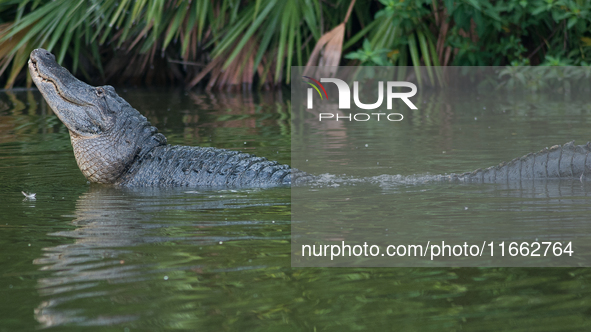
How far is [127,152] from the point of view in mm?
5637

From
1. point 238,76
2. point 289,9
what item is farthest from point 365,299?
point 238,76

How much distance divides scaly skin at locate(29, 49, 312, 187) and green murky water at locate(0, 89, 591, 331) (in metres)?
0.37

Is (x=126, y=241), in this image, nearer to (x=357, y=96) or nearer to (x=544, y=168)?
(x=544, y=168)

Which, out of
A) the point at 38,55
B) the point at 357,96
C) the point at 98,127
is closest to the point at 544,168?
the point at 98,127

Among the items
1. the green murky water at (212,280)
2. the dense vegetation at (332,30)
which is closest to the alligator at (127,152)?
the green murky water at (212,280)

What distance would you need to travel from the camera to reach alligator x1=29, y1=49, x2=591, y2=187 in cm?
543

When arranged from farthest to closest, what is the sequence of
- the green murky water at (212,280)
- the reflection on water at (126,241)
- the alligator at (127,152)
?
1. the alligator at (127,152)
2. the reflection on water at (126,241)
3. the green murky water at (212,280)

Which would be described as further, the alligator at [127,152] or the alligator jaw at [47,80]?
the alligator jaw at [47,80]

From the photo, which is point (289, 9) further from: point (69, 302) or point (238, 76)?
point (69, 302)

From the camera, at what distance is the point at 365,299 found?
103 inches

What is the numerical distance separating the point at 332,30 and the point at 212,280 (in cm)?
855

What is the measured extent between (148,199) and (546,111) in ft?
18.9

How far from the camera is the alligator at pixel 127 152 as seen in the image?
543 centimetres

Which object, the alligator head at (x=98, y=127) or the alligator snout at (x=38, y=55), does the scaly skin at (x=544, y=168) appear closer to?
the alligator head at (x=98, y=127)
